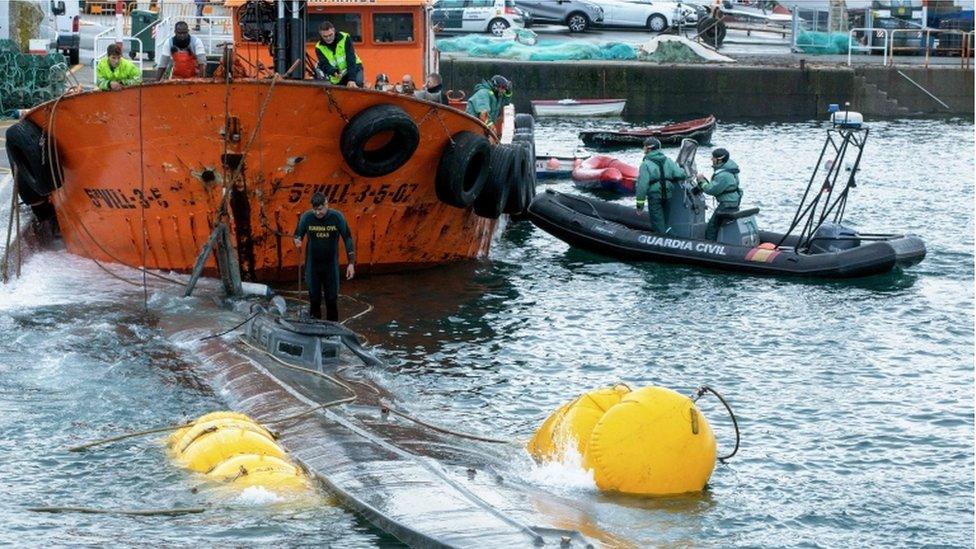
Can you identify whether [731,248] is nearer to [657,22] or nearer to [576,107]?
[576,107]

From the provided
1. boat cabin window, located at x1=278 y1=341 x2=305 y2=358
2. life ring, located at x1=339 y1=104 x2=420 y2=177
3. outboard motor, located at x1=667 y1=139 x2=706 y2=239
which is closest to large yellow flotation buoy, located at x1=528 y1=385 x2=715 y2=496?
boat cabin window, located at x1=278 y1=341 x2=305 y2=358

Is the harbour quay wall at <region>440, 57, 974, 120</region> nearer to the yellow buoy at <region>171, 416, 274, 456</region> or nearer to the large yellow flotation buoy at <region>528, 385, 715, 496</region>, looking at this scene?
the yellow buoy at <region>171, 416, 274, 456</region>

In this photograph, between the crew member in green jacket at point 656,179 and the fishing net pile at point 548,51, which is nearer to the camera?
the crew member in green jacket at point 656,179

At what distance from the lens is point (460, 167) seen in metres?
17.0

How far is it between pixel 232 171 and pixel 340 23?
4795mm

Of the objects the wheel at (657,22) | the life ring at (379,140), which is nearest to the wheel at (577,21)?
the wheel at (657,22)

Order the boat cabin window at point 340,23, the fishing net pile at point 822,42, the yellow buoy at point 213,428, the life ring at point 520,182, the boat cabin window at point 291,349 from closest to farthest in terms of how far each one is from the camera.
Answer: the yellow buoy at point 213,428 → the boat cabin window at point 291,349 → the life ring at point 520,182 → the boat cabin window at point 340,23 → the fishing net pile at point 822,42

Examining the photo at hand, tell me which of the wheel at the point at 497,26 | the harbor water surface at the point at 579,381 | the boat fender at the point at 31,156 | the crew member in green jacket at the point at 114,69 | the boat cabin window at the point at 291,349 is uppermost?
the crew member in green jacket at the point at 114,69

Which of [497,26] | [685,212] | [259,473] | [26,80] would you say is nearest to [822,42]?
[497,26]

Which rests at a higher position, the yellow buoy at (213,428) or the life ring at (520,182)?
the life ring at (520,182)

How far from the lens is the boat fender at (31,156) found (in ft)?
55.3

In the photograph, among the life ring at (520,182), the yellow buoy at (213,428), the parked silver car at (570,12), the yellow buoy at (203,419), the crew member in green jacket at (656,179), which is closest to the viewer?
the yellow buoy at (213,428)

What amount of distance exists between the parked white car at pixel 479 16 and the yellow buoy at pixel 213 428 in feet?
123

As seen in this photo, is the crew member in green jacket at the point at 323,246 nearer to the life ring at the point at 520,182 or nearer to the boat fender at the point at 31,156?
the boat fender at the point at 31,156
